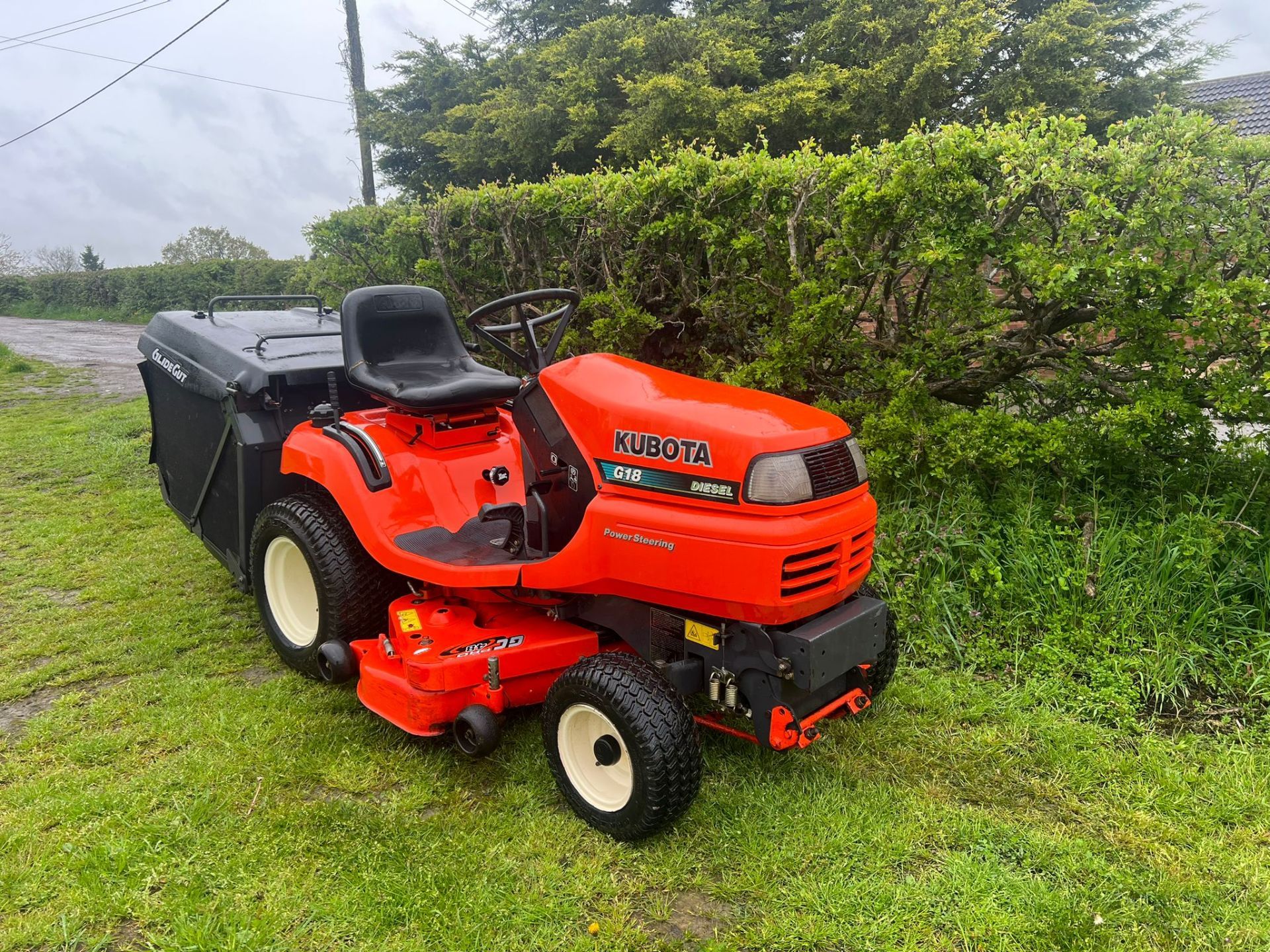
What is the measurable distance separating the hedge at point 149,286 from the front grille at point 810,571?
67.4 feet

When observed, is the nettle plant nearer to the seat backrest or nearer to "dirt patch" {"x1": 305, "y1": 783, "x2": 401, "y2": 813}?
the seat backrest

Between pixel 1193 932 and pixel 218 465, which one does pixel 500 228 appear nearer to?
pixel 218 465

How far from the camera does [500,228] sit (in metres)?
6.10

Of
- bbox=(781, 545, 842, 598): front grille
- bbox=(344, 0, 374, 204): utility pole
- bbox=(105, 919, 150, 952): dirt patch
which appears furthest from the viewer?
bbox=(344, 0, 374, 204): utility pole

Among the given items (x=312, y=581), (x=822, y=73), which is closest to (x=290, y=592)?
(x=312, y=581)

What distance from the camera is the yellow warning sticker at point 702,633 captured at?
2438mm

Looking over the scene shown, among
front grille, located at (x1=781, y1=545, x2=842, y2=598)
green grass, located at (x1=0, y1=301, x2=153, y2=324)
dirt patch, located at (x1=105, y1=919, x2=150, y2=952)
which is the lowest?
dirt patch, located at (x1=105, y1=919, x2=150, y2=952)

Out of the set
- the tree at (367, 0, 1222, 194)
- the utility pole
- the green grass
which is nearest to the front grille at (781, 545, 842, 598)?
the tree at (367, 0, 1222, 194)

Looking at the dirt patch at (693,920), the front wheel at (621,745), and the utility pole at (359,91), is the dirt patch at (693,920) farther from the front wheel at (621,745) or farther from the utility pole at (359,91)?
the utility pole at (359,91)

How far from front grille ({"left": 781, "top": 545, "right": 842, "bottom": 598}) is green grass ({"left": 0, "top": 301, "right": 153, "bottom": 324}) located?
26838mm

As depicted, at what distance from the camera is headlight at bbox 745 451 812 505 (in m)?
2.24

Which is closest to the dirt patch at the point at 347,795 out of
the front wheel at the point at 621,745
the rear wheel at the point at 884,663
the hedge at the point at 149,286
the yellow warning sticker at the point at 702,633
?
the front wheel at the point at 621,745

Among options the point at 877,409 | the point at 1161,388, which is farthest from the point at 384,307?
the point at 1161,388

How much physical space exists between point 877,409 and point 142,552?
433cm
